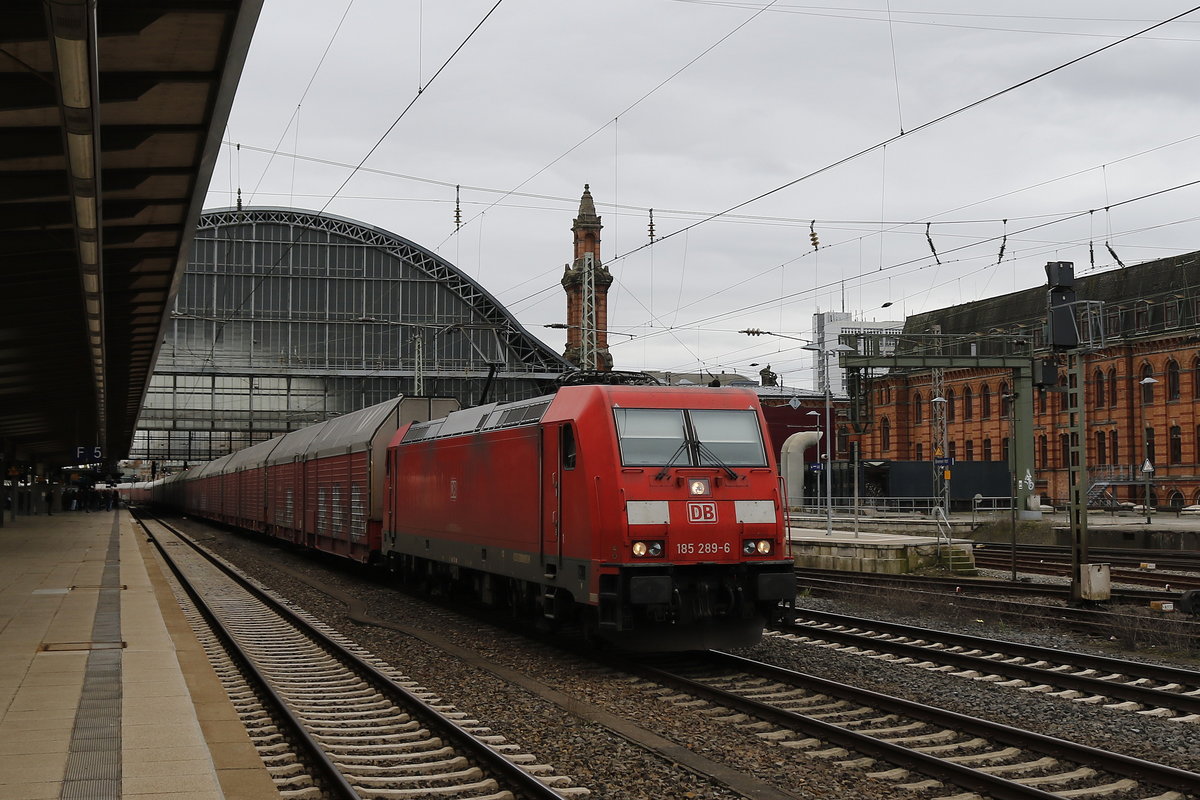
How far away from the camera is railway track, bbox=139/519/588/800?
26.2 ft

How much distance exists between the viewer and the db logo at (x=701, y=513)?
12648mm

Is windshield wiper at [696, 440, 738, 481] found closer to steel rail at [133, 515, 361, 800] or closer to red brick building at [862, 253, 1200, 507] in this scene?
steel rail at [133, 515, 361, 800]

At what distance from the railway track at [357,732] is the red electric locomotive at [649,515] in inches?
88.4

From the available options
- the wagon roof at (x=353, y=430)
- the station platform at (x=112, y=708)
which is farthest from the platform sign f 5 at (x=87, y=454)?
the station platform at (x=112, y=708)

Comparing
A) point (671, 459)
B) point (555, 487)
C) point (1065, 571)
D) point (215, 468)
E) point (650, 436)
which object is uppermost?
point (650, 436)

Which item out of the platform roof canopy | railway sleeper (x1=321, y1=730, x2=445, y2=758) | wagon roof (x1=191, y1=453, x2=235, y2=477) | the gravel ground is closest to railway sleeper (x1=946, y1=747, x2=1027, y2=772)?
the gravel ground

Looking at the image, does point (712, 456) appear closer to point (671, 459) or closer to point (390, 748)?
point (671, 459)

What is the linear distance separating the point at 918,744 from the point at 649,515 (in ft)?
13.6

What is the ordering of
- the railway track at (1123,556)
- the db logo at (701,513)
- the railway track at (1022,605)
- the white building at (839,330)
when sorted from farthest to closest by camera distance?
the white building at (839,330) → the railway track at (1123,556) → the railway track at (1022,605) → the db logo at (701,513)

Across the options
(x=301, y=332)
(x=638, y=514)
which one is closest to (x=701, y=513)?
(x=638, y=514)

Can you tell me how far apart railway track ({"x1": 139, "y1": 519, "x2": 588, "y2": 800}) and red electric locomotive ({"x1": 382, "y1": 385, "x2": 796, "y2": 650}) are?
2246 mm

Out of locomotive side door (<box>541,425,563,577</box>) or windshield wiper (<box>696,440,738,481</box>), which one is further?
locomotive side door (<box>541,425,563,577</box>)

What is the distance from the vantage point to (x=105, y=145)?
40.5 ft

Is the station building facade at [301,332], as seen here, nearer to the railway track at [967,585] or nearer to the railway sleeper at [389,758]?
the railway track at [967,585]
